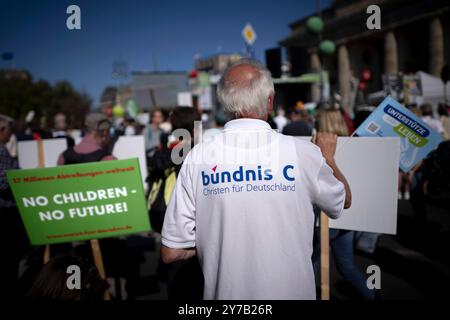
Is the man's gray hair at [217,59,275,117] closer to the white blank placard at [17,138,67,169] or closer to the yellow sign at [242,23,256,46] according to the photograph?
the white blank placard at [17,138,67,169]

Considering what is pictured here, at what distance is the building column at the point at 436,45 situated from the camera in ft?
72.9

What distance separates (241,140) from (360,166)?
46.0 inches

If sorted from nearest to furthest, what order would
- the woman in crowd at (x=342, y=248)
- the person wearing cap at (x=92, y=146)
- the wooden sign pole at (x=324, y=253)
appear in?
the wooden sign pole at (x=324, y=253) < the woman in crowd at (x=342, y=248) < the person wearing cap at (x=92, y=146)

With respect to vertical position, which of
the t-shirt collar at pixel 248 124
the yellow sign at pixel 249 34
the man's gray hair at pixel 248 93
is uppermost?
the yellow sign at pixel 249 34

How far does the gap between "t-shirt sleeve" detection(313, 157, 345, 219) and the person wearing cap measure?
2.52 metres

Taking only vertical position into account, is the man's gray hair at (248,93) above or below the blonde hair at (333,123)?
above

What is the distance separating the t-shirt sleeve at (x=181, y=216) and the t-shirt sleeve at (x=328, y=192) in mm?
586

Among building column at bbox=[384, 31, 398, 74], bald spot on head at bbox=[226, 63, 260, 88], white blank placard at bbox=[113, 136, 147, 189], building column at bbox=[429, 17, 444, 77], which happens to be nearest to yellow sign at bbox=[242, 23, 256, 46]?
white blank placard at bbox=[113, 136, 147, 189]

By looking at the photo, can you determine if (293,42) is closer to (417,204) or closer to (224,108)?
(417,204)

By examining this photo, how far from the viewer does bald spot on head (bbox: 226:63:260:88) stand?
4.94 feet

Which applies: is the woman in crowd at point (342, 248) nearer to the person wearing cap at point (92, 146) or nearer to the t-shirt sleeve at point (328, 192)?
the t-shirt sleeve at point (328, 192)

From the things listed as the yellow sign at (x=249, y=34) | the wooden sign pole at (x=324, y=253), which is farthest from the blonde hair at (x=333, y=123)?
the yellow sign at (x=249, y=34)

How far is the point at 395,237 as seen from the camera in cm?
472

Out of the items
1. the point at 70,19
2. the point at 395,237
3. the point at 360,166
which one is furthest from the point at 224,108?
the point at 395,237
